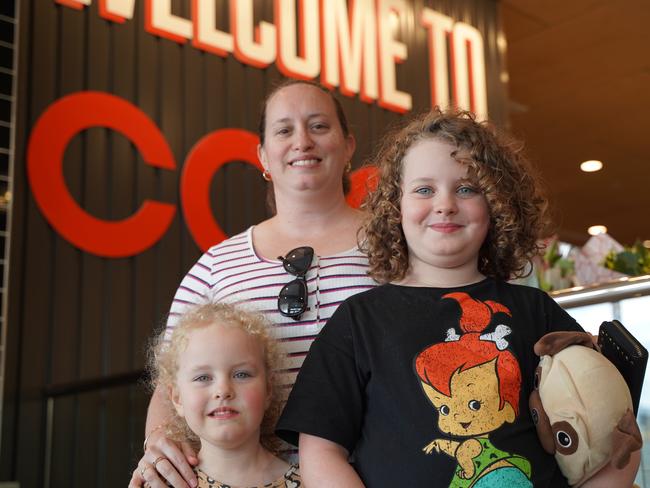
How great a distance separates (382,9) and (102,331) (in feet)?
9.63

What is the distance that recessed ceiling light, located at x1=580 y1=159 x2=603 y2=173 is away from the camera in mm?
10141

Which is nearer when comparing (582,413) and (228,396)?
(582,413)

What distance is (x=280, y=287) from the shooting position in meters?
1.84

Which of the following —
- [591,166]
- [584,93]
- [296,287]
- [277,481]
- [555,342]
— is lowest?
[277,481]

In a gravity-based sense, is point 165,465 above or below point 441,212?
below

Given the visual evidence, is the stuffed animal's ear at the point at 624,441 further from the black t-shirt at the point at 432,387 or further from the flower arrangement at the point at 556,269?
the flower arrangement at the point at 556,269

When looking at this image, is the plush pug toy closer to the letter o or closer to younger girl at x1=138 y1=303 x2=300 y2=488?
younger girl at x1=138 y1=303 x2=300 y2=488

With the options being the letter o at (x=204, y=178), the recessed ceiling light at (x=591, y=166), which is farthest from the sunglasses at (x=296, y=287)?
the recessed ceiling light at (x=591, y=166)

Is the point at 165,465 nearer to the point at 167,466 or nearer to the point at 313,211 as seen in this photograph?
the point at 167,466

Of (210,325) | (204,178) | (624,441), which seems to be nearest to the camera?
(624,441)

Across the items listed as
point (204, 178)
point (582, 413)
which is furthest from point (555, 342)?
point (204, 178)

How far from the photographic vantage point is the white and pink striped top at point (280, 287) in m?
1.79

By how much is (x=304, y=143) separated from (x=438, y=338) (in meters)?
0.68

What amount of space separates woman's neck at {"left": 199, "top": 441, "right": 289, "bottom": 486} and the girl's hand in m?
0.03
